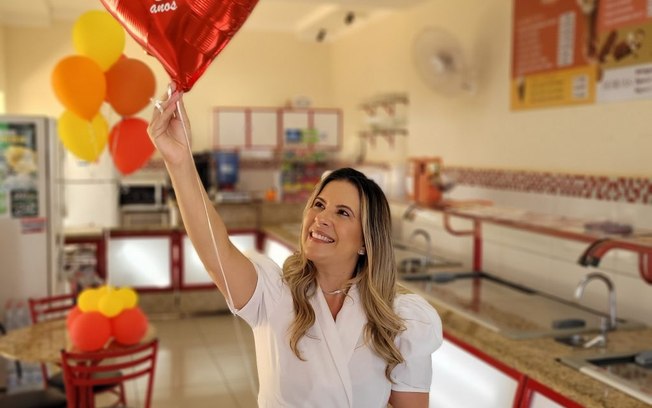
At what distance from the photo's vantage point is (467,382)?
2816mm

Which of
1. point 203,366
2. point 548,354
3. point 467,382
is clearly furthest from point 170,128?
point 203,366

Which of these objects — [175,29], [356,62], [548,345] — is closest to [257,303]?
[175,29]

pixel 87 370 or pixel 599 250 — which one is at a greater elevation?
pixel 599 250

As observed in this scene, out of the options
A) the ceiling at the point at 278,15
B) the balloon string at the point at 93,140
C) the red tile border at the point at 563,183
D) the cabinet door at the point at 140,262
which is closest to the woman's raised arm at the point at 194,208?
the balloon string at the point at 93,140

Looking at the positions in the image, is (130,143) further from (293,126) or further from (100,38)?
(293,126)

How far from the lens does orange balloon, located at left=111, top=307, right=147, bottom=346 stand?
130 inches

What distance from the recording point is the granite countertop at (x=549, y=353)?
6.95ft

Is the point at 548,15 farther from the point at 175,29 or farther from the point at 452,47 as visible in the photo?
the point at 175,29

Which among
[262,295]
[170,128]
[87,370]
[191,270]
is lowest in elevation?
[191,270]

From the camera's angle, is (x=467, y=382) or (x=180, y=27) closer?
(x=180, y=27)

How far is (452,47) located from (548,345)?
2556mm

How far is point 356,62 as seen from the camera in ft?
26.8

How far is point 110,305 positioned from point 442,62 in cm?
294

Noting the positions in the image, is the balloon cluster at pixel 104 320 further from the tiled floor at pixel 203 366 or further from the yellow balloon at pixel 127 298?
the tiled floor at pixel 203 366
